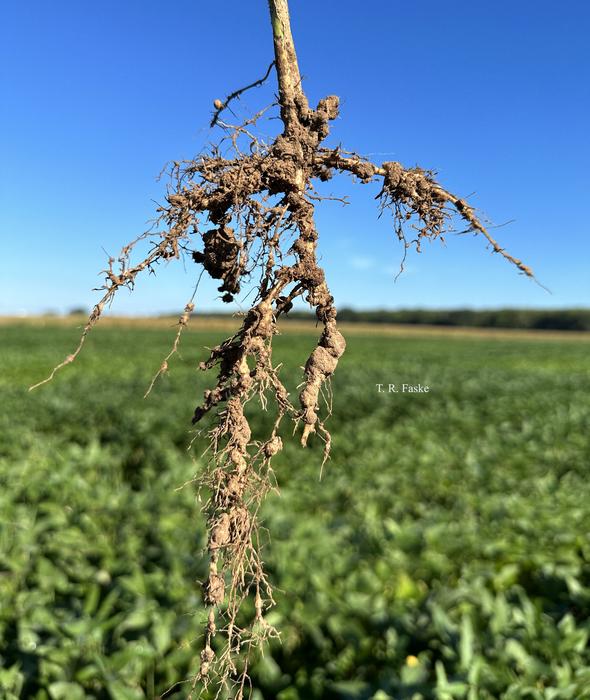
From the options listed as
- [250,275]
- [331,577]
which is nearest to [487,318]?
[331,577]

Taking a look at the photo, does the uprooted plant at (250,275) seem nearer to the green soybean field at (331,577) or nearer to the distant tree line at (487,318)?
the green soybean field at (331,577)

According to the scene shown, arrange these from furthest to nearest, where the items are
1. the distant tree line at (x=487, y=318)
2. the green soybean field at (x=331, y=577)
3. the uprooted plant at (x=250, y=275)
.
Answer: the distant tree line at (x=487, y=318) → the green soybean field at (x=331, y=577) → the uprooted plant at (x=250, y=275)

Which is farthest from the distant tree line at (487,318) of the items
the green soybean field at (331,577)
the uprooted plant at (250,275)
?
the uprooted plant at (250,275)

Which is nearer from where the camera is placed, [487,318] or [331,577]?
[331,577]

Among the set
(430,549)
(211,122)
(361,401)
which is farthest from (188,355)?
(211,122)

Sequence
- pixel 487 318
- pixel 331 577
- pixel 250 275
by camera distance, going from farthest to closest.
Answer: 1. pixel 487 318
2. pixel 331 577
3. pixel 250 275

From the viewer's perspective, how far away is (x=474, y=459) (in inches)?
222

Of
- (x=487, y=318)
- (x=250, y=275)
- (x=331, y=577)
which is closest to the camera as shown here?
(x=250, y=275)

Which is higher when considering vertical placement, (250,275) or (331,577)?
(250,275)

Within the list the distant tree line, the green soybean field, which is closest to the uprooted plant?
the green soybean field

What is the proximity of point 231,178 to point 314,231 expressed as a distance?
230mm

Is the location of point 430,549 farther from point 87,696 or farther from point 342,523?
point 87,696

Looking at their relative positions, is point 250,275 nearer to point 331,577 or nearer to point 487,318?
point 331,577

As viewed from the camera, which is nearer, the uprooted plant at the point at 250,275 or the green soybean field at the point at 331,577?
the uprooted plant at the point at 250,275
